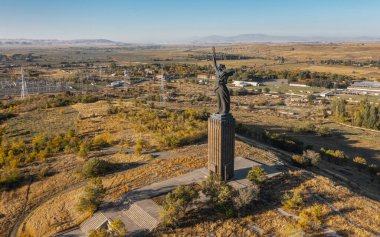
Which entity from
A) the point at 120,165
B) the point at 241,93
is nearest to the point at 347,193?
the point at 120,165

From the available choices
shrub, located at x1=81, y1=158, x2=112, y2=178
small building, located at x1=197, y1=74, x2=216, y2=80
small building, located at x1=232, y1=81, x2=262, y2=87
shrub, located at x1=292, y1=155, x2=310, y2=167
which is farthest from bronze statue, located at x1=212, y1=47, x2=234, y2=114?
small building, located at x1=197, y1=74, x2=216, y2=80

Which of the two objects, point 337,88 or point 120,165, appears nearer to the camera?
point 120,165

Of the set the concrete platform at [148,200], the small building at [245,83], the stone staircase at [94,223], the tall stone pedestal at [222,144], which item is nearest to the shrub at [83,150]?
the concrete platform at [148,200]

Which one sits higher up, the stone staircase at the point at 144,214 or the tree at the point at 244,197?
the tree at the point at 244,197

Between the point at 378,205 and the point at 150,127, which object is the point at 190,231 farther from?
the point at 150,127

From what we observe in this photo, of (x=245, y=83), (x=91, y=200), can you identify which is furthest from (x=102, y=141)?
(x=245, y=83)

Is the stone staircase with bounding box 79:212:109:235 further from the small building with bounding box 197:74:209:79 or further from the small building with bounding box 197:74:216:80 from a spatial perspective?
the small building with bounding box 197:74:209:79

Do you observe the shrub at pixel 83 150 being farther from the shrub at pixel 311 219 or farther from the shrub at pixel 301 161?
the shrub at pixel 311 219
